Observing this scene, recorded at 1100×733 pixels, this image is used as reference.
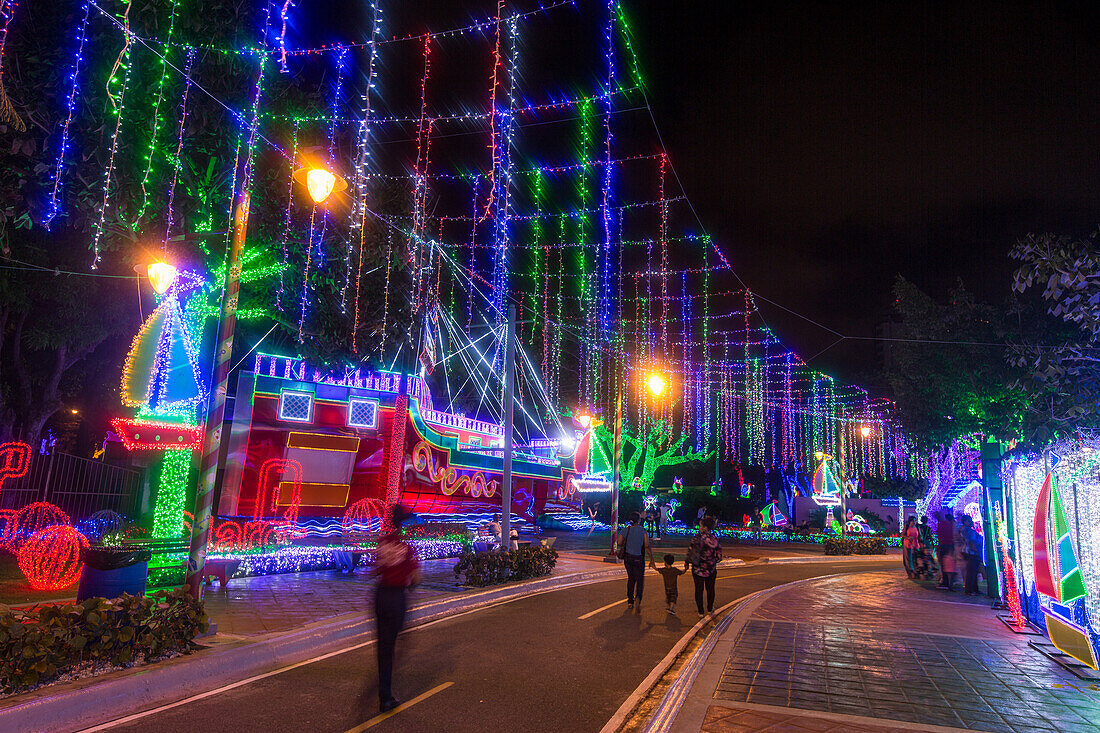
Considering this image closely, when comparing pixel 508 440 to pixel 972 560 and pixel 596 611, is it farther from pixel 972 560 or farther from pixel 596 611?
pixel 972 560

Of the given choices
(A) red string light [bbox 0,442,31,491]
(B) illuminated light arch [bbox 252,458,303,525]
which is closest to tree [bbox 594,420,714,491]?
(B) illuminated light arch [bbox 252,458,303,525]

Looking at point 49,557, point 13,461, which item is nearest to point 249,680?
point 49,557

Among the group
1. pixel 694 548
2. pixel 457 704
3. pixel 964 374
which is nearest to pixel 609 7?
pixel 694 548

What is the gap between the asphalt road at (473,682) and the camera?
5.74 meters

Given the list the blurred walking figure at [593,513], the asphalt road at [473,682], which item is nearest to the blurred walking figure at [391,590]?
the asphalt road at [473,682]

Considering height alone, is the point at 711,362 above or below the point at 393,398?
above

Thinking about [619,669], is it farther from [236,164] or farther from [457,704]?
[236,164]

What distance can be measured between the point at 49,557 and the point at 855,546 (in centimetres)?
3233

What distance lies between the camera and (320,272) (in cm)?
1531

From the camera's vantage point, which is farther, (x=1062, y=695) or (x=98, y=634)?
(x=1062, y=695)

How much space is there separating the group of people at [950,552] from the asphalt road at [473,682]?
987cm

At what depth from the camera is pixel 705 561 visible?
12.3 m

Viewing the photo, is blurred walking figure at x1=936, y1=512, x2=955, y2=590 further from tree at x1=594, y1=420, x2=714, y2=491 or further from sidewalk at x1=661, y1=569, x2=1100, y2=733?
tree at x1=594, y1=420, x2=714, y2=491

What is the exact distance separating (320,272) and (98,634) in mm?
10073
